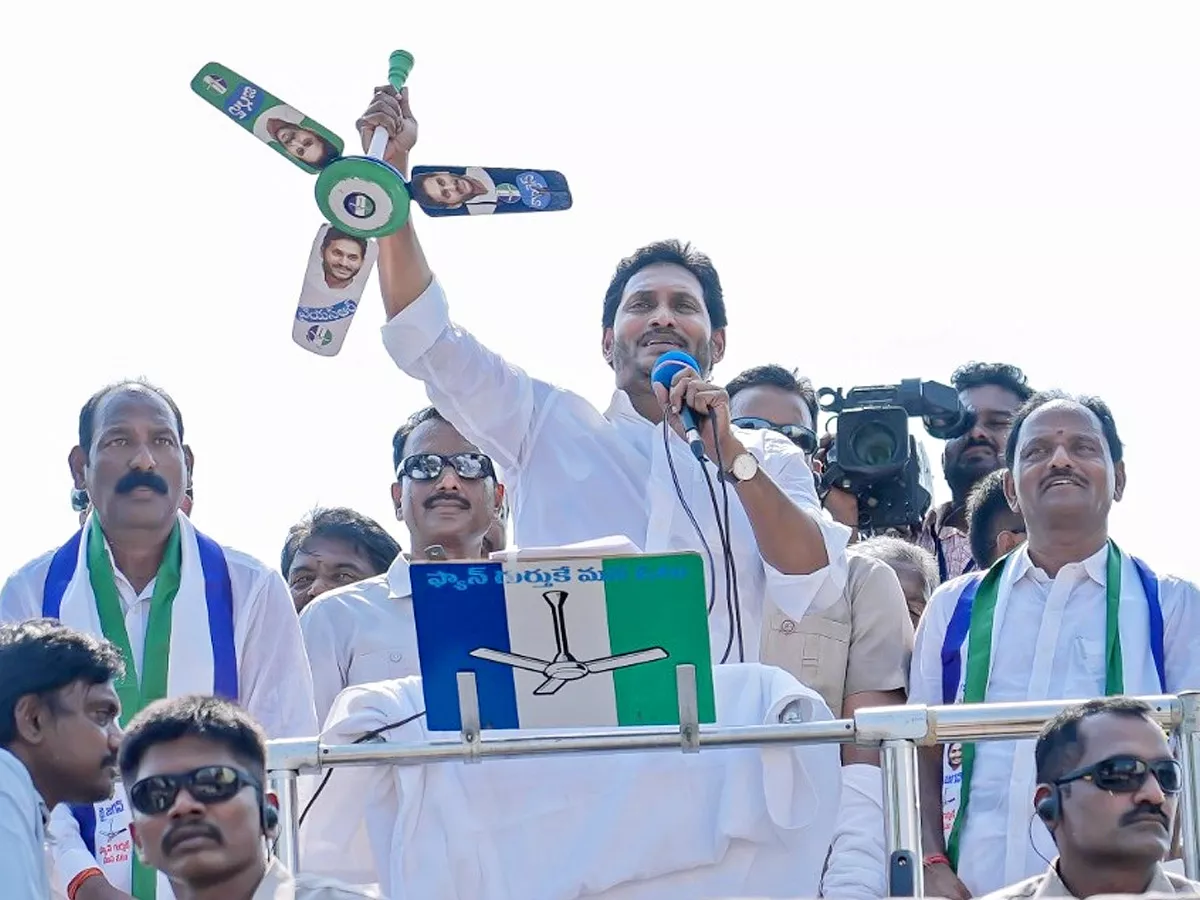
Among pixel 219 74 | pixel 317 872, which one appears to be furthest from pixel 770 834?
pixel 219 74

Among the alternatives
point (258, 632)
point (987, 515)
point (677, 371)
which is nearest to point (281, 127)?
point (677, 371)

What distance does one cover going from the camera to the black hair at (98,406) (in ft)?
20.7

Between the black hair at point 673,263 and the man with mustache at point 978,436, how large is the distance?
151cm

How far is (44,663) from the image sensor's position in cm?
506

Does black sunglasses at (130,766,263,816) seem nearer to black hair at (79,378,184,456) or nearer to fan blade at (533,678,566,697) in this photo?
fan blade at (533,678,566,697)

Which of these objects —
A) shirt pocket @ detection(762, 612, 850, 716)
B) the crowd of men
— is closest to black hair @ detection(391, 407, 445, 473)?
the crowd of men

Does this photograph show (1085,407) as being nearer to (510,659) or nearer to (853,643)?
(853,643)

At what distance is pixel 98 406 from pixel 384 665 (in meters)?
1.14

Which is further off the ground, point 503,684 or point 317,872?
point 503,684

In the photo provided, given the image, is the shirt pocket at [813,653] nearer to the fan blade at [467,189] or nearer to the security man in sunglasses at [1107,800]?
the fan blade at [467,189]

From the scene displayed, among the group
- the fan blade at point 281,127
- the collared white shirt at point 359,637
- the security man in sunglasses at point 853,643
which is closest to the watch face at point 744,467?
the security man in sunglasses at point 853,643

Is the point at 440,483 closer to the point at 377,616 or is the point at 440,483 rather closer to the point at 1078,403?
the point at 377,616

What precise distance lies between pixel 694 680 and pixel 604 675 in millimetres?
193

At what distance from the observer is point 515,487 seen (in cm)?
638
